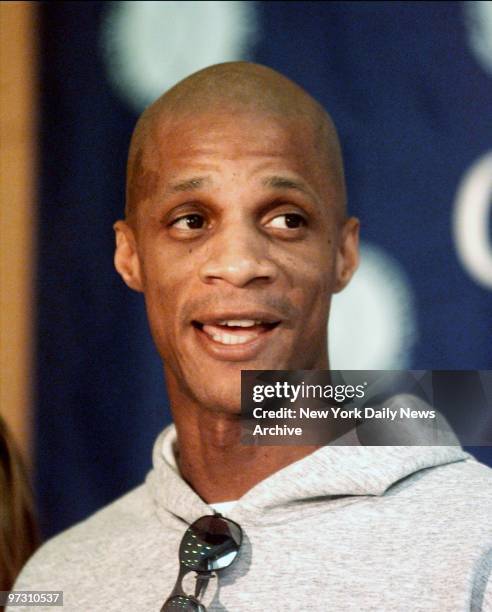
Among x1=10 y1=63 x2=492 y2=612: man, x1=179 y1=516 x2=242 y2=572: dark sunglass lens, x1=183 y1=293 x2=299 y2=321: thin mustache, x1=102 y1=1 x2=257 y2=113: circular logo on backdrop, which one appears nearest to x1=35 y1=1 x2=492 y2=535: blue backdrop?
x1=102 y1=1 x2=257 y2=113: circular logo on backdrop

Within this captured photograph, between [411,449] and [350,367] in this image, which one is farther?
[350,367]

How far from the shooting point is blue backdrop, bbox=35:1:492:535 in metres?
1.41

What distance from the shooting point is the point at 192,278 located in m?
1.24

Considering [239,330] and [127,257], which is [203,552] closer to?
[239,330]

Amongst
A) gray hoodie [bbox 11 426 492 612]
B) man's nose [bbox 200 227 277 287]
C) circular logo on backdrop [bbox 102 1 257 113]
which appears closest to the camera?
gray hoodie [bbox 11 426 492 612]

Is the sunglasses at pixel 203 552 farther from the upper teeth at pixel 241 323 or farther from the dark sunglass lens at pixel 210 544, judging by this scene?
the upper teeth at pixel 241 323

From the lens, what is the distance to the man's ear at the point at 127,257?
1.37 m

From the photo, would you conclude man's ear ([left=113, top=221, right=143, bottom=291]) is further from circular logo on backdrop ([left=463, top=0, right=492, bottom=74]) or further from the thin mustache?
circular logo on backdrop ([left=463, top=0, right=492, bottom=74])

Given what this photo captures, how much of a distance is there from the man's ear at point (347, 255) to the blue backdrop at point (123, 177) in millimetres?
97

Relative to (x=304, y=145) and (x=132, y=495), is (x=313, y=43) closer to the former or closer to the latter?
(x=304, y=145)

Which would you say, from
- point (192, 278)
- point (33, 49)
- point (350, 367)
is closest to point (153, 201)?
point (192, 278)

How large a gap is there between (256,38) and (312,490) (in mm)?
698

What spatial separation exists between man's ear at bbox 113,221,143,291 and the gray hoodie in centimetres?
27

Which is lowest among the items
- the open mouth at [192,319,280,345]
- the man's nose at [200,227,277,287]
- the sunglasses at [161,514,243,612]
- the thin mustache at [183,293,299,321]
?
the sunglasses at [161,514,243,612]
